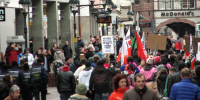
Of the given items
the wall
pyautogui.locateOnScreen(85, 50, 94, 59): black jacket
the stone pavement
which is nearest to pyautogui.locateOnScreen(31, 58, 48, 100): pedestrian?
the stone pavement

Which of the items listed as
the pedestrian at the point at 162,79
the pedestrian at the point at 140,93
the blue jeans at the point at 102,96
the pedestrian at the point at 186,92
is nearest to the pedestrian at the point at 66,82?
the blue jeans at the point at 102,96

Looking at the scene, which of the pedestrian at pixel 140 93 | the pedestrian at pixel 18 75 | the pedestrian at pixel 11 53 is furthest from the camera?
the pedestrian at pixel 11 53

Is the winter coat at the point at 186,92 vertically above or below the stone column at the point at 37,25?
below

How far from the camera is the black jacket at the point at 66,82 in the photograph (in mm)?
11609

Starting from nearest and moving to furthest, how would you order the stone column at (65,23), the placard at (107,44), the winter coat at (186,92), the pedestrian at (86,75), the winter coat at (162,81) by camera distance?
the winter coat at (186,92) → the winter coat at (162,81) → the pedestrian at (86,75) → the placard at (107,44) → the stone column at (65,23)

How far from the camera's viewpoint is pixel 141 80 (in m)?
6.96

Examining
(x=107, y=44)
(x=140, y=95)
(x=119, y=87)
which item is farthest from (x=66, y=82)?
(x=140, y=95)

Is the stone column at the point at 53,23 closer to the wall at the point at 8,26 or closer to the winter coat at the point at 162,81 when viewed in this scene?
the wall at the point at 8,26

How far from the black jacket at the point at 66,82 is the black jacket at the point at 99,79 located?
0.57 metres

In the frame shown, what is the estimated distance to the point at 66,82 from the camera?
11.6m

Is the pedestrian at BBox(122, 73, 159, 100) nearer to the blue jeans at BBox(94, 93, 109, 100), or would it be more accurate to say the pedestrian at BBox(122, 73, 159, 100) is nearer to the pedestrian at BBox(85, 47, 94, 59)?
the blue jeans at BBox(94, 93, 109, 100)

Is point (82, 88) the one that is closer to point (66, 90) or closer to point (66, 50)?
point (66, 90)

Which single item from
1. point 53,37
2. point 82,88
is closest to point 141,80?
point 82,88

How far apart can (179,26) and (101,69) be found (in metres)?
61.3
